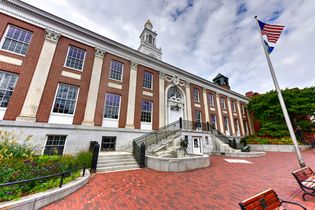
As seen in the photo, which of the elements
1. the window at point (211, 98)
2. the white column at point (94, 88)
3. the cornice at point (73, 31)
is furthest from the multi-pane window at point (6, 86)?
the window at point (211, 98)

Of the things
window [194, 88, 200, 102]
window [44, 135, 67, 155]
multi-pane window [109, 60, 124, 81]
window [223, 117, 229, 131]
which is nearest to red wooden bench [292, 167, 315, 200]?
window [44, 135, 67, 155]

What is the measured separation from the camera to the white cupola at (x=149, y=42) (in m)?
21.4

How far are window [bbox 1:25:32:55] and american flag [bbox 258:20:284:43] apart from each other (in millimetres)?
16800

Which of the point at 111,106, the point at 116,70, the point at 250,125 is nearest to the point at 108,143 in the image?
the point at 111,106

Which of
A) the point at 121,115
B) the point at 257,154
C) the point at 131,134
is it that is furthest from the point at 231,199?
the point at 257,154

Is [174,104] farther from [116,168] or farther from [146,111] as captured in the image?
[116,168]

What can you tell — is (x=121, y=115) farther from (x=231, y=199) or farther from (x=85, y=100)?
(x=231, y=199)

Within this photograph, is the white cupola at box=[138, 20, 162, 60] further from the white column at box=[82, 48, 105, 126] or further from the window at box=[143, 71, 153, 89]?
the white column at box=[82, 48, 105, 126]

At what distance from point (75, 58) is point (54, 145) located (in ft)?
25.1

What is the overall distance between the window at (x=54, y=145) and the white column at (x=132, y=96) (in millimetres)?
5263

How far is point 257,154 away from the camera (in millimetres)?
13039

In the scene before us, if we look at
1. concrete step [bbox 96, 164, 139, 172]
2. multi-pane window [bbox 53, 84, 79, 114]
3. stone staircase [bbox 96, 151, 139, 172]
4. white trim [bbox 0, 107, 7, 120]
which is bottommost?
concrete step [bbox 96, 164, 139, 172]

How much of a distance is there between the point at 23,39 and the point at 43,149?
8.72 m

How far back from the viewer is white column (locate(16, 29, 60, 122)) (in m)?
9.10
